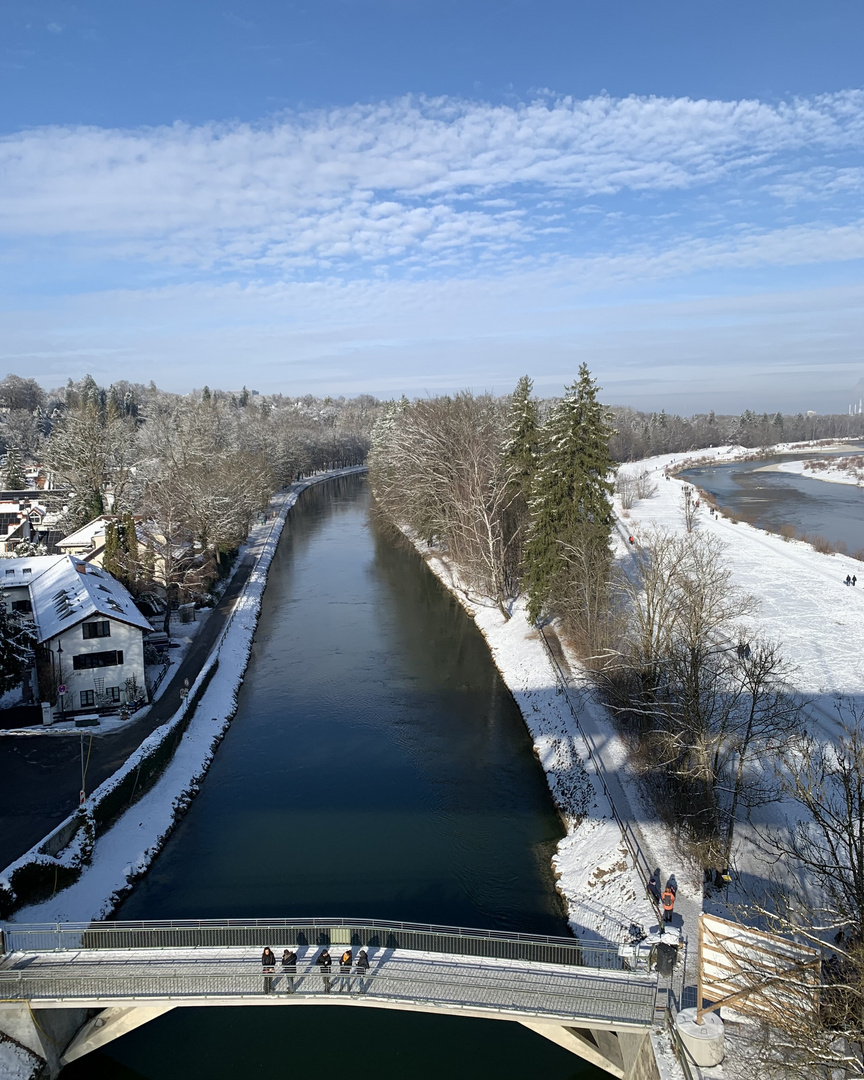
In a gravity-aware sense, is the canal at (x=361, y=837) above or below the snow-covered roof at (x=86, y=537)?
below

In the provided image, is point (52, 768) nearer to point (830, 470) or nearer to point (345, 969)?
point (345, 969)

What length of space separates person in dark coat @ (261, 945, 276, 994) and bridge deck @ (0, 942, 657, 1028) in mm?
80

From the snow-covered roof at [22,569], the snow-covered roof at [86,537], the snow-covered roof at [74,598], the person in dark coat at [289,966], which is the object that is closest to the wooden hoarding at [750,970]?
the person in dark coat at [289,966]

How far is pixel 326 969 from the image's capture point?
13.6 m

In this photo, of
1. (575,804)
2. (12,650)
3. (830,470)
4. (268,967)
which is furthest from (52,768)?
(830,470)

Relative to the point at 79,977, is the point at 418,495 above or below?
above

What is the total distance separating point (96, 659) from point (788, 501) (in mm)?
82066

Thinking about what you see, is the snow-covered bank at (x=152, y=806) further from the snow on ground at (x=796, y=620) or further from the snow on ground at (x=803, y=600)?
the snow on ground at (x=803, y=600)

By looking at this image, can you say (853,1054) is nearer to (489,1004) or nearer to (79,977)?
(489,1004)

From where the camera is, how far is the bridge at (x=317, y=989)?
13.0m

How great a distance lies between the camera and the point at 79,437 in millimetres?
60312

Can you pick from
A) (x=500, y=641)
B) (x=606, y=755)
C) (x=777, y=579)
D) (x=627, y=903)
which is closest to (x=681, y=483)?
(x=777, y=579)

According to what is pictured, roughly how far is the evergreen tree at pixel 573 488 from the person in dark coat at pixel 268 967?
1903 cm

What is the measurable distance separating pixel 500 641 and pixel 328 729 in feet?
37.5
